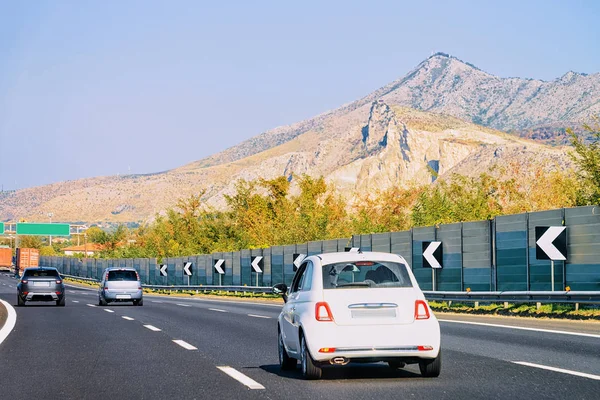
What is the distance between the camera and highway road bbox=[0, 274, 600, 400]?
995 centimetres

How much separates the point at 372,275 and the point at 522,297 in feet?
49.2

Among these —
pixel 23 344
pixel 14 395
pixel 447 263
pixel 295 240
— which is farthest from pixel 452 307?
pixel 295 240

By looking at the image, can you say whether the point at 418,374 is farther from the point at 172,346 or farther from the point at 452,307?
the point at 452,307

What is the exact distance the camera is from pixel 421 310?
1095 centimetres

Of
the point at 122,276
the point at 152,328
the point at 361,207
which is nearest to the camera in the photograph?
the point at 152,328

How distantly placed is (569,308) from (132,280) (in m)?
20.1

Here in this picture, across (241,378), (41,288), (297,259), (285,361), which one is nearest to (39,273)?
(41,288)

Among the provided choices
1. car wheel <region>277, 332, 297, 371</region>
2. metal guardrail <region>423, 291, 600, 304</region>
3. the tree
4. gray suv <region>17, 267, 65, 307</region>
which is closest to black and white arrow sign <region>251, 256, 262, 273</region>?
gray suv <region>17, 267, 65, 307</region>

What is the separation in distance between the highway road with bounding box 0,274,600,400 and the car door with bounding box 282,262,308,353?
1.31 ft

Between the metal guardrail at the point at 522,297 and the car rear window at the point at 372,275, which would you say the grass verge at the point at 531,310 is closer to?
the metal guardrail at the point at 522,297

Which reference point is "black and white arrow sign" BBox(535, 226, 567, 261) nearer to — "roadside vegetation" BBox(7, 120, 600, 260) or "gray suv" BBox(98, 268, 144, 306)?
"roadside vegetation" BBox(7, 120, 600, 260)

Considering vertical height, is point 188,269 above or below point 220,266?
below

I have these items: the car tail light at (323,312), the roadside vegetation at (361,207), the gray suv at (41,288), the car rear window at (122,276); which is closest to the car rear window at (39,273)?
the gray suv at (41,288)

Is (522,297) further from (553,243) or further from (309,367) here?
(309,367)
